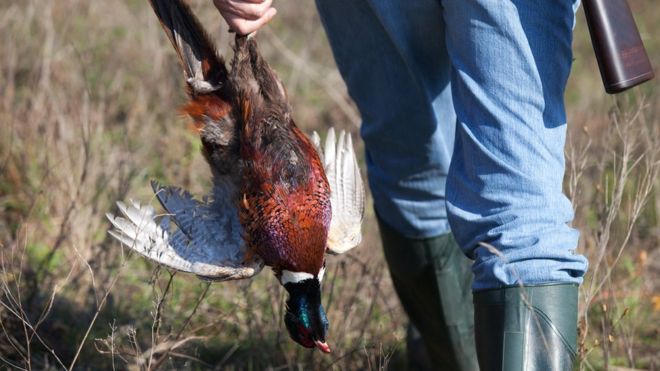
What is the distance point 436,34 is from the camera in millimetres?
2361

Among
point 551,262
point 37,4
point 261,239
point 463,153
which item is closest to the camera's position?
point 551,262

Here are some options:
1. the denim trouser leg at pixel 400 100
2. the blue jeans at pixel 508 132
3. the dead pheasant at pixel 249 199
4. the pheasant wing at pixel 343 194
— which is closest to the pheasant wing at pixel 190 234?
the dead pheasant at pixel 249 199

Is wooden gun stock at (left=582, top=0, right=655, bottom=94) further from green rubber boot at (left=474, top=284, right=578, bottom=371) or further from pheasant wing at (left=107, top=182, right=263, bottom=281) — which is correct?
pheasant wing at (left=107, top=182, right=263, bottom=281)

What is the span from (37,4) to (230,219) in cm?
303

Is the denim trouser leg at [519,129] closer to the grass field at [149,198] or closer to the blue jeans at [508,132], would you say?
the blue jeans at [508,132]

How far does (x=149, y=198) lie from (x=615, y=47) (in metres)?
2.61

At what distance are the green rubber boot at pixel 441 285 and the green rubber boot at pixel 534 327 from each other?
0.80 meters

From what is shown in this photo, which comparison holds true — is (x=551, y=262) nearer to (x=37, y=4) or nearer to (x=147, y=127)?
(x=147, y=127)

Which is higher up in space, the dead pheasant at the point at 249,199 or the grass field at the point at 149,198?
the dead pheasant at the point at 249,199

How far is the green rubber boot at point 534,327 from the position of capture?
2.06 metres

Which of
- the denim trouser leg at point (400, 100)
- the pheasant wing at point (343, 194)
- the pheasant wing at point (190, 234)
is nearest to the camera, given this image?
the denim trouser leg at point (400, 100)

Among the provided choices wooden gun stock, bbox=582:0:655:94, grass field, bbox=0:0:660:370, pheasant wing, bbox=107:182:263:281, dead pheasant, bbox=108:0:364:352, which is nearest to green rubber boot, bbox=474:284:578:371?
grass field, bbox=0:0:660:370

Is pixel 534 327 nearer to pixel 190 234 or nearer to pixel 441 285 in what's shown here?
pixel 441 285

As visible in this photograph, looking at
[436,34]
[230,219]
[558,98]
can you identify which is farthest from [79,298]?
[558,98]
